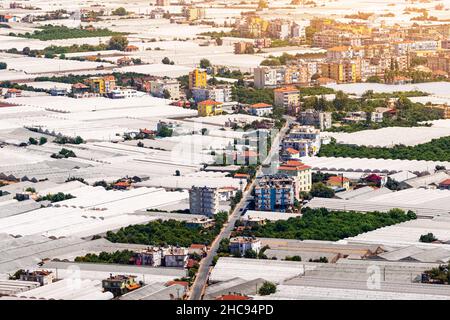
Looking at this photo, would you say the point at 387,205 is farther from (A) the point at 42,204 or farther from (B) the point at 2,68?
(B) the point at 2,68

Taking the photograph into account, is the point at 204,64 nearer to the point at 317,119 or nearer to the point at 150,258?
the point at 317,119

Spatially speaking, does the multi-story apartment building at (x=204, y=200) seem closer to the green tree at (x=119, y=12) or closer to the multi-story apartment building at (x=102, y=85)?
the multi-story apartment building at (x=102, y=85)

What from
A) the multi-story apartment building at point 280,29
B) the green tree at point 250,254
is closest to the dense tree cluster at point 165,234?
the green tree at point 250,254

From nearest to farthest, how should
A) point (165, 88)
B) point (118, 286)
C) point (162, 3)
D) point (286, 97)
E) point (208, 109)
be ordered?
point (118, 286) < point (208, 109) < point (286, 97) < point (165, 88) < point (162, 3)

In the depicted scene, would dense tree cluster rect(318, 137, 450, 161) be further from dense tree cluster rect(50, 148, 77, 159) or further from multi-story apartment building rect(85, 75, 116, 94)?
multi-story apartment building rect(85, 75, 116, 94)

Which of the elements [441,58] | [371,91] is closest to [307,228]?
[371,91]

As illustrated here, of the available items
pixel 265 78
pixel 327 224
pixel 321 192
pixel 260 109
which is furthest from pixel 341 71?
pixel 327 224

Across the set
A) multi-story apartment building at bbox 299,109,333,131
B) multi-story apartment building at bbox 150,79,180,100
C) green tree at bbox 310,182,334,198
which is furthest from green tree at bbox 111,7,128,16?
green tree at bbox 310,182,334,198
